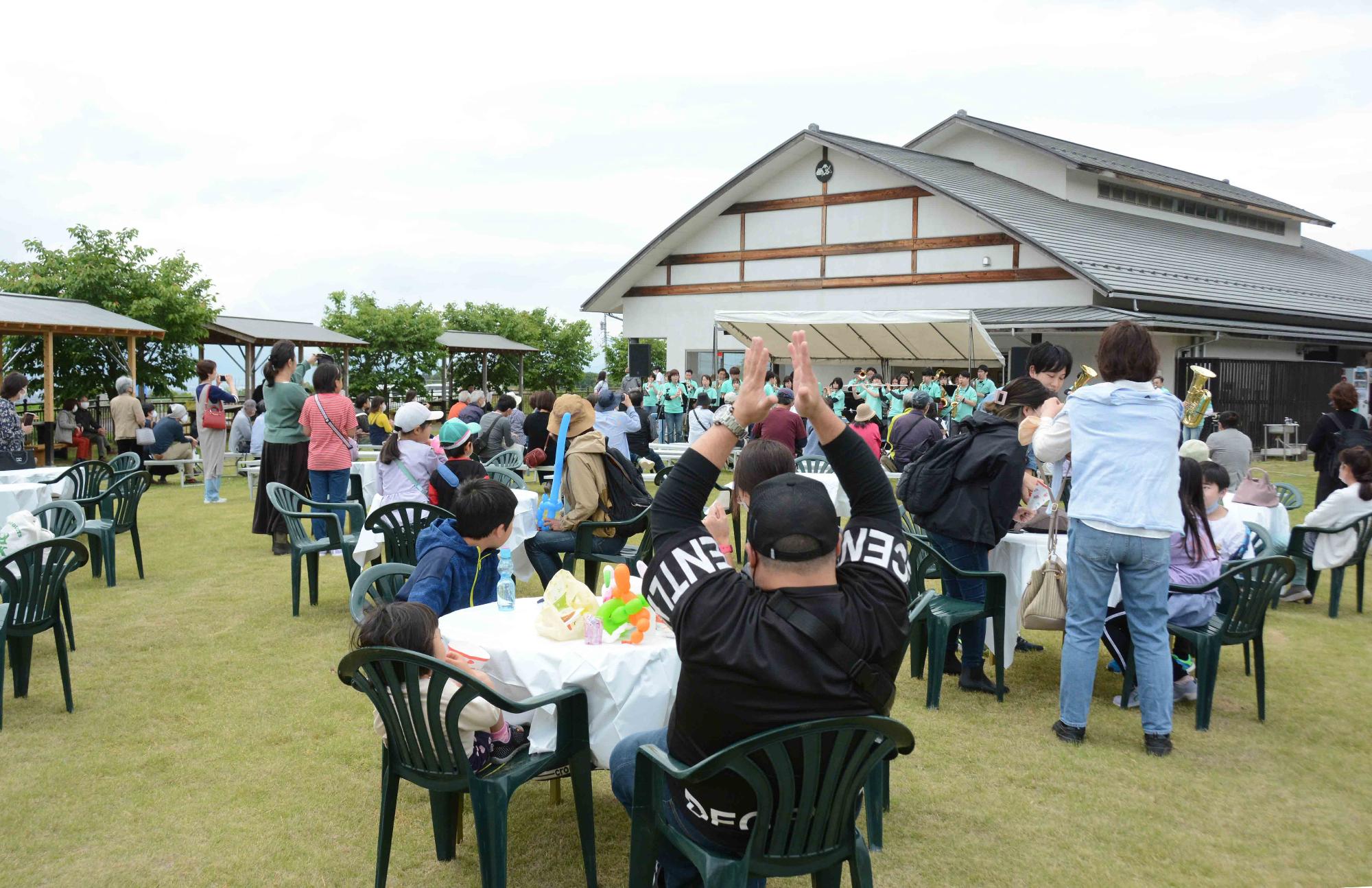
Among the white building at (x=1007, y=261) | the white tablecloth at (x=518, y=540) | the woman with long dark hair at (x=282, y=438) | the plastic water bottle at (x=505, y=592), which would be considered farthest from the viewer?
the white building at (x=1007, y=261)

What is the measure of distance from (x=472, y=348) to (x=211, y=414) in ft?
59.8

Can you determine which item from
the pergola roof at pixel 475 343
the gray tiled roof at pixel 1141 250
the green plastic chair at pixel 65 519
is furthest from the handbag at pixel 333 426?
the pergola roof at pixel 475 343

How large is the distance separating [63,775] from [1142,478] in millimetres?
4687

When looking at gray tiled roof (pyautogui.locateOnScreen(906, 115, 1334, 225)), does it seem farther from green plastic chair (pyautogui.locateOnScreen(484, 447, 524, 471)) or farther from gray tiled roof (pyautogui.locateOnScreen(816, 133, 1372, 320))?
green plastic chair (pyautogui.locateOnScreen(484, 447, 524, 471))

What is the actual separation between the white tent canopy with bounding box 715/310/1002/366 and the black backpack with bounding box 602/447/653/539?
10.3 meters

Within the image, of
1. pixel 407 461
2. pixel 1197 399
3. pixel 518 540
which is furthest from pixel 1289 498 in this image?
pixel 407 461

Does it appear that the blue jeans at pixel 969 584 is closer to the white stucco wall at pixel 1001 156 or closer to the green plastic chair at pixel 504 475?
the green plastic chair at pixel 504 475

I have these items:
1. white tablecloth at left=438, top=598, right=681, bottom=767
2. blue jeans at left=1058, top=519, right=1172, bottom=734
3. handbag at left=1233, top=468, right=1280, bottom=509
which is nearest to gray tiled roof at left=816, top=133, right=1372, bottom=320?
handbag at left=1233, top=468, right=1280, bottom=509

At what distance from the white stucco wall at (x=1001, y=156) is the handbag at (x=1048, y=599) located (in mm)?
21211

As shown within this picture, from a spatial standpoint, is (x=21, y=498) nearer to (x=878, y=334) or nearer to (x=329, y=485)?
(x=329, y=485)

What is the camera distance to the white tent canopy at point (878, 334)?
16188mm

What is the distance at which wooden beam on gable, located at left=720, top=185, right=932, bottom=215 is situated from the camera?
21.2 meters

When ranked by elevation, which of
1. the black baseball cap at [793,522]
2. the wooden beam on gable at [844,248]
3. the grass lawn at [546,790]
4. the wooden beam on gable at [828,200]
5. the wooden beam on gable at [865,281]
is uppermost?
the wooden beam on gable at [828,200]

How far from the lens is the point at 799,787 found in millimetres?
2205
